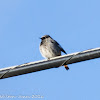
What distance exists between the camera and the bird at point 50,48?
12632 millimetres

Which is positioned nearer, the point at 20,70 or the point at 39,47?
the point at 20,70

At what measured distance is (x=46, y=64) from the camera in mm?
5996

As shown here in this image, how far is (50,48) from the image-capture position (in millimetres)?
12727

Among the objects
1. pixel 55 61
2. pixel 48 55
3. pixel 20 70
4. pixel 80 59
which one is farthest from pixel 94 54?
pixel 48 55

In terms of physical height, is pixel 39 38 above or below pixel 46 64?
above

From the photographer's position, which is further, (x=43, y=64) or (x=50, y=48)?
(x=50, y=48)

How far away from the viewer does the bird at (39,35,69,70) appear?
12632 millimetres

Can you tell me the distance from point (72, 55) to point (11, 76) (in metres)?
1.09

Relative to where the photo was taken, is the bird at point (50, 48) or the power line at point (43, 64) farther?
the bird at point (50, 48)

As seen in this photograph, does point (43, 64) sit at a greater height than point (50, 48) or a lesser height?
lesser

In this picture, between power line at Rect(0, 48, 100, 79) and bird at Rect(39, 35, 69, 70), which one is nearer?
power line at Rect(0, 48, 100, 79)

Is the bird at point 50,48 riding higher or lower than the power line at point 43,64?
higher

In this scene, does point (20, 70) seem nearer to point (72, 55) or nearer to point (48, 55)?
point (72, 55)

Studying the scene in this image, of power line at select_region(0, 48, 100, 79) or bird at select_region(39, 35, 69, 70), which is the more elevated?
bird at select_region(39, 35, 69, 70)
